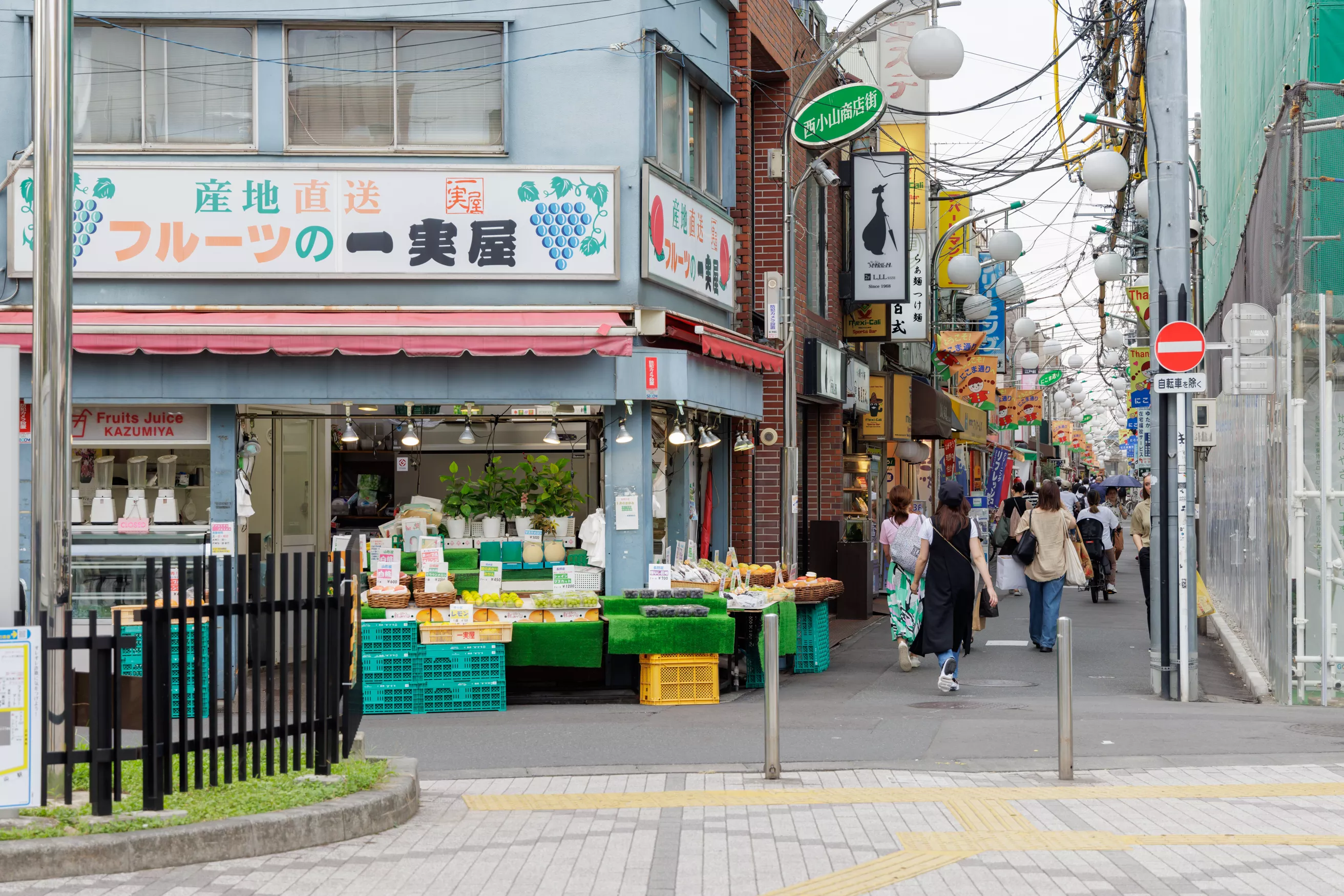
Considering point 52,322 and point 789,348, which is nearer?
point 52,322

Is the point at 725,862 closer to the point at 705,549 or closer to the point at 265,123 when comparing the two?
the point at 265,123

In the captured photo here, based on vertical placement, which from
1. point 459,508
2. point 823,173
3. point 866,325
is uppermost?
point 823,173

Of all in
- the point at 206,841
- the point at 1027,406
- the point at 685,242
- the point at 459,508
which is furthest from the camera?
the point at 1027,406

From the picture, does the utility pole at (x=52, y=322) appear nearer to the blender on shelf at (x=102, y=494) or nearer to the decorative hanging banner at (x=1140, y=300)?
the blender on shelf at (x=102, y=494)

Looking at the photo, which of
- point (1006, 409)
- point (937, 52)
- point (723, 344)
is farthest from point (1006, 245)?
point (1006, 409)

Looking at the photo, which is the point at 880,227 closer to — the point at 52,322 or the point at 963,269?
the point at 963,269

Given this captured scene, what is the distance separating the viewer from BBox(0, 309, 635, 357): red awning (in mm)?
12914

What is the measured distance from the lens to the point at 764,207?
18703 mm

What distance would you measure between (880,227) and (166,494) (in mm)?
11902

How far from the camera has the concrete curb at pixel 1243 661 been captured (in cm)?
1327

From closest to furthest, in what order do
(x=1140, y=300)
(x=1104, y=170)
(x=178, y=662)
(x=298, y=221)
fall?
(x=178, y=662), (x=298, y=221), (x=1104, y=170), (x=1140, y=300)

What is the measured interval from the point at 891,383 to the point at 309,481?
37.9ft

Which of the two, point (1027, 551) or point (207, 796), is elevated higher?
point (1027, 551)

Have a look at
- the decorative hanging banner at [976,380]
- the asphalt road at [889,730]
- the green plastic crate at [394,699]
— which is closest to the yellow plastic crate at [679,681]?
the asphalt road at [889,730]
